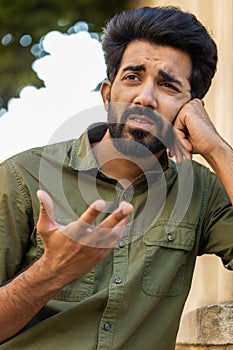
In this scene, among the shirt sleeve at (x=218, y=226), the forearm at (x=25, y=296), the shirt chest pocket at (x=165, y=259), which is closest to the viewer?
the forearm at (x=25, y=296)

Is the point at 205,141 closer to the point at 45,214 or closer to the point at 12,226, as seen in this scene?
the point at 12,226

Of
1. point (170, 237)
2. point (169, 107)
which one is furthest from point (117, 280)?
point (169, 107)

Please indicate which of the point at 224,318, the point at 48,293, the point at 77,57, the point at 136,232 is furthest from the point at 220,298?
the point at 77,57

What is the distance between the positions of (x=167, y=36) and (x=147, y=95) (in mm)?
222

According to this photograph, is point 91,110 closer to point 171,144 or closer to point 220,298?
point 171,144

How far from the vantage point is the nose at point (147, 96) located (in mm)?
2451

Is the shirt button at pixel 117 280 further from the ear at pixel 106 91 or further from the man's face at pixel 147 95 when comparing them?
the ear at pixel 106 91

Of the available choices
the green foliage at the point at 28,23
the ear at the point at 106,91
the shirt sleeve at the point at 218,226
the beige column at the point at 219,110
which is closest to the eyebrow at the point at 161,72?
the ear at the point at 106,91

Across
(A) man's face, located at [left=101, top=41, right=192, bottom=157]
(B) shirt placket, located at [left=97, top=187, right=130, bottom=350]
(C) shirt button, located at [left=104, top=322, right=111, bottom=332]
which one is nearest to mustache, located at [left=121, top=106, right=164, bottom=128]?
(A) man's face, located at [left=101, top=41, right=192, bottom=157]

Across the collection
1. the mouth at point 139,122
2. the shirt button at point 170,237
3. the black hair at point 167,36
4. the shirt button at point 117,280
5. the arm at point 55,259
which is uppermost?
the black hair at point 167,36

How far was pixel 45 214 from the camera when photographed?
6.18 feet

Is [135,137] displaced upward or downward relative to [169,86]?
downward

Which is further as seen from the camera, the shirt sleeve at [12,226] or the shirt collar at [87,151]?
the shirt collar at [87,151]

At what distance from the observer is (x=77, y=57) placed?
4.62 m
